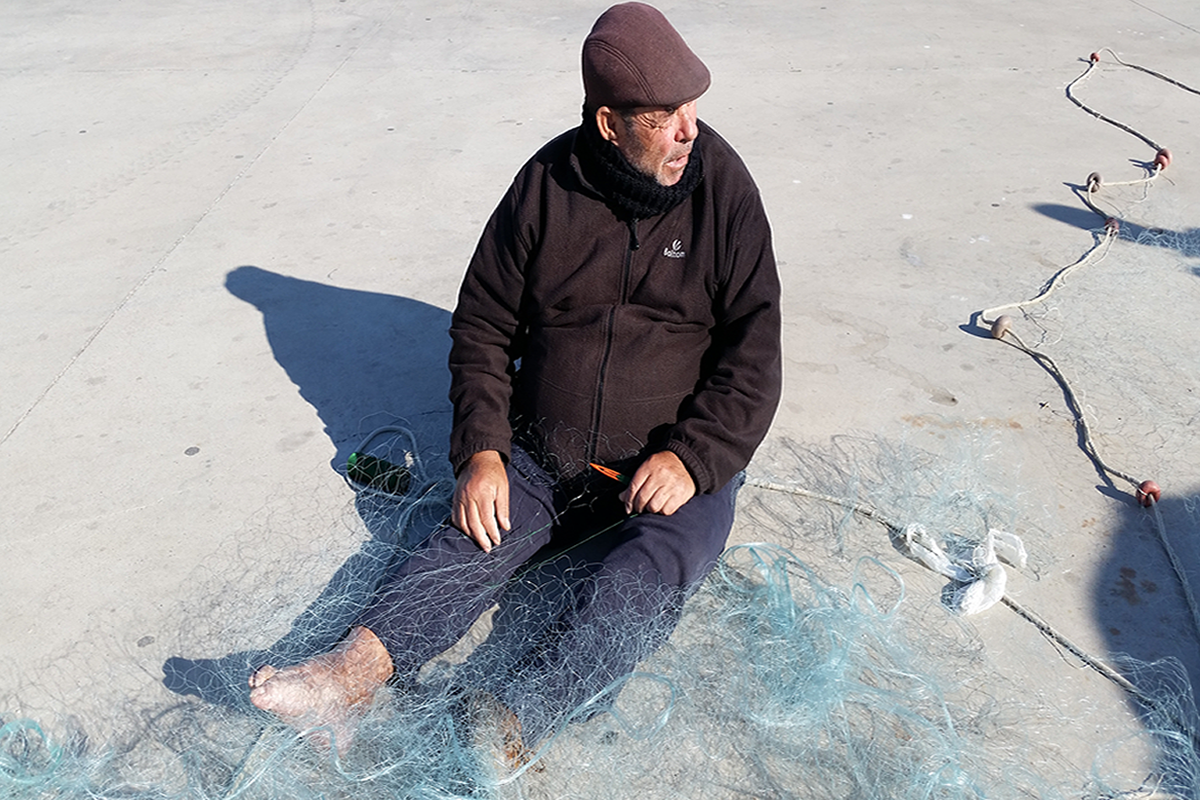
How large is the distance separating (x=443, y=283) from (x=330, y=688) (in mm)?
1880

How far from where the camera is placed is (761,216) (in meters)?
2.02

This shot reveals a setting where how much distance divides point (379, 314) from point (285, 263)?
0.58 metres

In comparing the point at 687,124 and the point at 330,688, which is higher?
the point at 687,124

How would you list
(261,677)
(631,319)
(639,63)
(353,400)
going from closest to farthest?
(261,677)
(639,63)
(631,319)
(353,400)

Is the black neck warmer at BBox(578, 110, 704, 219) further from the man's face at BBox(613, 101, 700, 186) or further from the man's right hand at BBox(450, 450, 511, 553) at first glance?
the man's right hand at BBox(450, 450, 511, 553)

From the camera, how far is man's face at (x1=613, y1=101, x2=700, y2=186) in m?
1.85

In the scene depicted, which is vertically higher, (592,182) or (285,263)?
(592,182)

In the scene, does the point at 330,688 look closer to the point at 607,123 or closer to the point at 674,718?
the point at 674,718

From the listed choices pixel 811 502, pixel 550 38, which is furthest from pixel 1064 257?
pixel 550 38

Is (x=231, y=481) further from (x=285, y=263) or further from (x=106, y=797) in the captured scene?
(x=285, y=263)

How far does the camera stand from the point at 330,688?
1692mm

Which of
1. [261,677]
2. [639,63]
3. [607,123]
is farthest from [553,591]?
[639,63]

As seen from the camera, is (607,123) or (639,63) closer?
(639,63)

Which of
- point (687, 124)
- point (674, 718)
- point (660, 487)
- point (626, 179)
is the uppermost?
point (687, 124)
